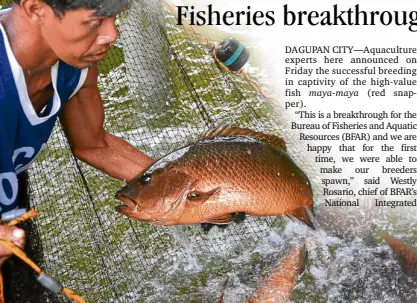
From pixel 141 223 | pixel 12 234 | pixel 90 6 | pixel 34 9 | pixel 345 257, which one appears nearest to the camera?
pixel 12 234

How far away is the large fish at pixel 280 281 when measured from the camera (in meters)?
3.32

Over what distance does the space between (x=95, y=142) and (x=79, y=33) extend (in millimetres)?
1010

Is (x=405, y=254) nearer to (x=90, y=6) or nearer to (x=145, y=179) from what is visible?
(x=145, y=179)

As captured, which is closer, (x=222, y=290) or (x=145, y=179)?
(x=145, y=179)

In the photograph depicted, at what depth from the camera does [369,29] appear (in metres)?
5.68

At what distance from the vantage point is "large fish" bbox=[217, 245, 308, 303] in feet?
10.9

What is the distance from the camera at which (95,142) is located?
3006 mm

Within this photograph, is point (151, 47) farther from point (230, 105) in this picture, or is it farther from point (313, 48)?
point (313, 48)

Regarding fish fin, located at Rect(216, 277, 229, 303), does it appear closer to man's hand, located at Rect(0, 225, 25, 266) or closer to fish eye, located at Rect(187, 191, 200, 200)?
fish eye, located at Rect(187, 191, 200, 200)

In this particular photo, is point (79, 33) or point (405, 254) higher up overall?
point (79, 33)

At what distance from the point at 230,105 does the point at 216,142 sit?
2754 millimetres

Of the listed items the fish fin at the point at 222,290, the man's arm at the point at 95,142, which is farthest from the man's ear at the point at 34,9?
the fish fin at the point at 222,290

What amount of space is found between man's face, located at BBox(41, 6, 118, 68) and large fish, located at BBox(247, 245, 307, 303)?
5.86ft

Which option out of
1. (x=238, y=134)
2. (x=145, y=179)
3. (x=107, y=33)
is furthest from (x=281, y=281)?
(x=107, y=33)
